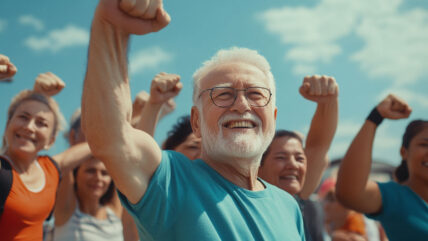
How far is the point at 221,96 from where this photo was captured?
76.9 inches

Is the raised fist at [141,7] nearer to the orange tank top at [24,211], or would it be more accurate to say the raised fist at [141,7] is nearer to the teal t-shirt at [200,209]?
the teal t-shirt at [200,209]

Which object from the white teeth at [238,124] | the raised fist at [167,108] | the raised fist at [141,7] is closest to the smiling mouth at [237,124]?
the white teeth at [238,124]

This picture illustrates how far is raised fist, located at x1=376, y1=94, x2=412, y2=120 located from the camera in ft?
10.5

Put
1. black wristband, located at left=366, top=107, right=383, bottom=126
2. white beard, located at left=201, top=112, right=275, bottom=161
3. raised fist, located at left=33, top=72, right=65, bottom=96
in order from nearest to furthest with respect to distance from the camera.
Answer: white beard, located at left=201, top=112, right=275, bottom=161 < black wristband, located at left=366, top=107, right=383, bottom=126 < raised fist, located at left=33, top=72, right=65, bottom=96

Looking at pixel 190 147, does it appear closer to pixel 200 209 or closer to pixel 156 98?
pixel 156 98

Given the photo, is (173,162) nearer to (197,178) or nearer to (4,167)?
(197,178)

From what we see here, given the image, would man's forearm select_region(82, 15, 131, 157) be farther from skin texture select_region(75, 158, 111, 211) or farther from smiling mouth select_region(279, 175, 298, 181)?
skin texture select_region(75, 158, 111, 211)

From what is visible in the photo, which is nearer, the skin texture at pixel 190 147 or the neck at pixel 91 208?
the skin texture at pixel 190 147

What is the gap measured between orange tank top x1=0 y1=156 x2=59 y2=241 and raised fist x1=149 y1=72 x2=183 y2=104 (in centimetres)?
111

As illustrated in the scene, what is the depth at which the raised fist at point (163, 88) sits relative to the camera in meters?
2.86

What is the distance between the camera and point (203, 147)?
6.63 ft

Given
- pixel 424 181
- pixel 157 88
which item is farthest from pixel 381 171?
pixel 157 88

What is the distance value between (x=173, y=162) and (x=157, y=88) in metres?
1.22

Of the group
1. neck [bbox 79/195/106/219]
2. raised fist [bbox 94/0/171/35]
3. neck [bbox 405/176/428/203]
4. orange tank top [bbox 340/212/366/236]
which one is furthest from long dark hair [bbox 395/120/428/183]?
neck [bbox 79/195/106/219]
